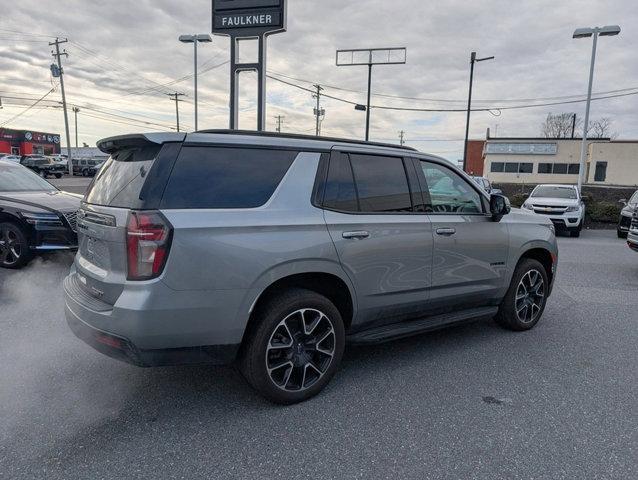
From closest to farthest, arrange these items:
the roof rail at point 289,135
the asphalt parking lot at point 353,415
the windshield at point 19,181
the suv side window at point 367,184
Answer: the asphalt parking lot at point 353,415 → the roof rail at point 289,135 → the suv side window at point 367,184 → the windshield at point 19,181

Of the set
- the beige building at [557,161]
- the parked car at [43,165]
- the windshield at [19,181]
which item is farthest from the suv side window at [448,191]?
the beige building at [557,161]

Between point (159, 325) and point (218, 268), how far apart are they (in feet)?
1.57

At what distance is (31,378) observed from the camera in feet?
11.8

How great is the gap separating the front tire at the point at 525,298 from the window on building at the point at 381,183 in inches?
67.6

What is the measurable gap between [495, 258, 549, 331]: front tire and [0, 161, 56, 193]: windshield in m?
7.36

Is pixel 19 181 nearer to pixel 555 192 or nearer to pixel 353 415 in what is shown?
pixel 353 415

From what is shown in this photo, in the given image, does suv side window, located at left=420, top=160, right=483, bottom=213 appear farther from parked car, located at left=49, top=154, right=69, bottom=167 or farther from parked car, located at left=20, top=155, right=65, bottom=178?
parked car, located at left=49, top=154, right=69, bottom=167

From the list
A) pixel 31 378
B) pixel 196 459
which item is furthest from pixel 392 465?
pixel 31 378

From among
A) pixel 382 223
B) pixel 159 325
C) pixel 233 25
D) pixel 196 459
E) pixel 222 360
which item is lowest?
pixel 196 459

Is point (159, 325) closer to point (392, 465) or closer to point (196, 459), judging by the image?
point (196, 459)

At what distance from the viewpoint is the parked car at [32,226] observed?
679 centimetres

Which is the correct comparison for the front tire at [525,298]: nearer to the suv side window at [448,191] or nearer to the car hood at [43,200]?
the suv side window at [448,191]

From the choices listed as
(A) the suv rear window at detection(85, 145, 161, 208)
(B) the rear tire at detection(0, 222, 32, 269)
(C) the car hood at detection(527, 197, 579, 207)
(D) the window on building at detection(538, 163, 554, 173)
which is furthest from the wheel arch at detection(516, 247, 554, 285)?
(D) the window on building at detection(538, 163, 554, 173)

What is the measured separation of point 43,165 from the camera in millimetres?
39281
